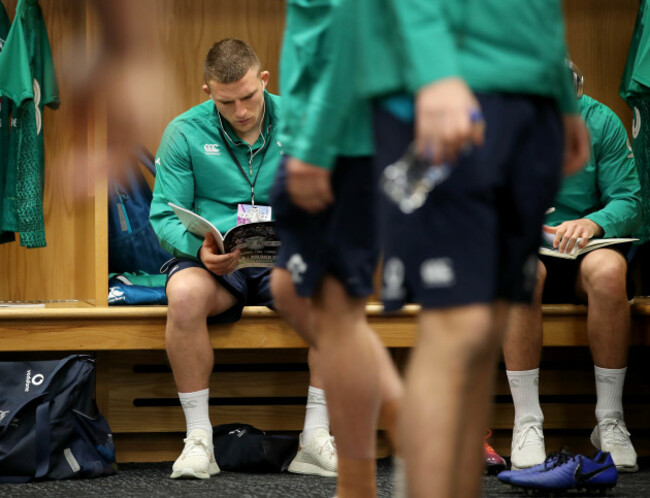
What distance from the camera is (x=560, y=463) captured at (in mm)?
1814

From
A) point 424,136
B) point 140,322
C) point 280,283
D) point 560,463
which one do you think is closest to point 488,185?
point 424,136

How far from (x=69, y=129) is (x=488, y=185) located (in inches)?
20.4

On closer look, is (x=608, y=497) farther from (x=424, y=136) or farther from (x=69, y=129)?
(x=69, y=129)

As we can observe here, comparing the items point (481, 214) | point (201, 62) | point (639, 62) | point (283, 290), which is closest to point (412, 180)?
point (481, 214)

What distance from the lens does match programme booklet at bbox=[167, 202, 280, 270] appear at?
1976 millimetres

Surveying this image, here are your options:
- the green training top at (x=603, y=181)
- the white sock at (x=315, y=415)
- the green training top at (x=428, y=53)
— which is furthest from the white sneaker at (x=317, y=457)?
the green training top at (x=428, y=53)

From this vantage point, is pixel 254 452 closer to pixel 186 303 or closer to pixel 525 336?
pixel 186 303

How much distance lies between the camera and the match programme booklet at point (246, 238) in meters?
1.98

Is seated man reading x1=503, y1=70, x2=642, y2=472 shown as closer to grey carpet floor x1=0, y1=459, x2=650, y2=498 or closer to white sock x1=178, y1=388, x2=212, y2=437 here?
grey carpet floor x1=0, y1=459, x2=650, y2=498

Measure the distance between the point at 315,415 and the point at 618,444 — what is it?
72cm

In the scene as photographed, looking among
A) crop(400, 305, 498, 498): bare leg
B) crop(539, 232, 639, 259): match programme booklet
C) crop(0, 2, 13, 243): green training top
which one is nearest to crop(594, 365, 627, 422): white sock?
crop(539, 232, 639, 259): match programme booklet

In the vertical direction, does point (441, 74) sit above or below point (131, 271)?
above

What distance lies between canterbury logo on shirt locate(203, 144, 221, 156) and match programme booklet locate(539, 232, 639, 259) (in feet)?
2.92

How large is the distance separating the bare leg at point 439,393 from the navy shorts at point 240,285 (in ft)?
4.86
